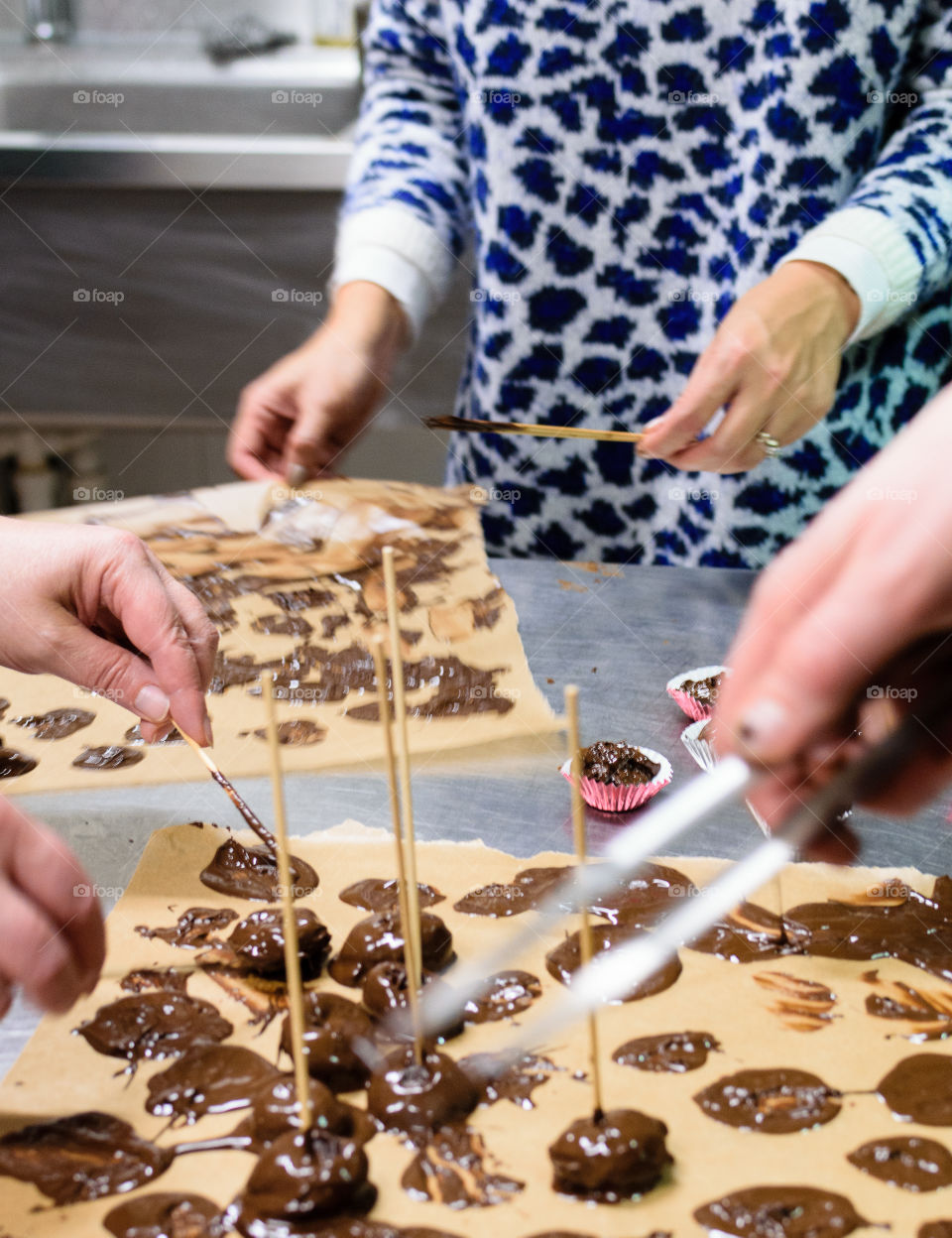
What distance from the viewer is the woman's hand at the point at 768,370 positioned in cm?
176

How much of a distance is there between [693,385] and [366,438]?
8.82 ft

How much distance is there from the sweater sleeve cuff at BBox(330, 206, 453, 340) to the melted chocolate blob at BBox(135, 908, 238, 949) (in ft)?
3.97

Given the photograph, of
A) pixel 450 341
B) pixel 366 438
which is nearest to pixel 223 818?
pixel 450 341

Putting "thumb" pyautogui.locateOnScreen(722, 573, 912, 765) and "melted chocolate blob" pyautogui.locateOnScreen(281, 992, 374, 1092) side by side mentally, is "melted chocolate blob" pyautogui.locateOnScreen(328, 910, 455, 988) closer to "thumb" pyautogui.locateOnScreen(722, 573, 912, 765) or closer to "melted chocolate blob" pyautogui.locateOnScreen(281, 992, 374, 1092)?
"melted chocolate blob" pyautogui.locateOnScreen(281, 992, 374, 1092)

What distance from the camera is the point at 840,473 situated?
6.84 ft

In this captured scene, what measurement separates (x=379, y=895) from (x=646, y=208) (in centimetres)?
130

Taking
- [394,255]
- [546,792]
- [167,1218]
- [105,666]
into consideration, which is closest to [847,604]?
[167,1218]

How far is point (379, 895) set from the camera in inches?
57.4

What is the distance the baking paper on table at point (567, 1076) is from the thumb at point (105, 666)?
201mm

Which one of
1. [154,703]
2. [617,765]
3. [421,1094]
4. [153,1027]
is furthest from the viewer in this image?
[617,765]

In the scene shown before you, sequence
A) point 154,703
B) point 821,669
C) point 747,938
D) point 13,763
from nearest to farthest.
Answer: point 821,669
point 747,938
point 154,703
point 13,763

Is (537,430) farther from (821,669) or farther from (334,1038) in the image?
(821,669)

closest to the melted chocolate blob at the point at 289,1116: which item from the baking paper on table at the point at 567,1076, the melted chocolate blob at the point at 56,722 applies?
the baking paper on table at the point at 567,1076

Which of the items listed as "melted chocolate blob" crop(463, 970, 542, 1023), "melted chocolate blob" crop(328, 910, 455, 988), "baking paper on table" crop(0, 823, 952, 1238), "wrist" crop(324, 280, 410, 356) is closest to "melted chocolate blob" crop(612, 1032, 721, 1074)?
"baking paper on table" crop(0, 823, 952, 1238)
